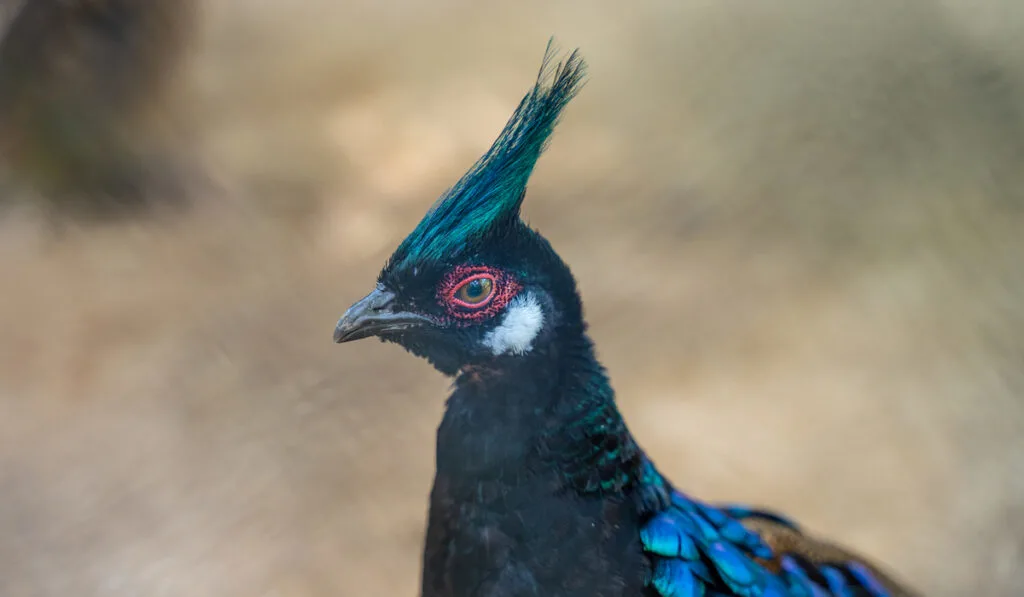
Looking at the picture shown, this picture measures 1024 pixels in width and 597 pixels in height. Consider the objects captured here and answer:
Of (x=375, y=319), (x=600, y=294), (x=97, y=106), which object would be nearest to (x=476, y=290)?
(x=375, y=319)

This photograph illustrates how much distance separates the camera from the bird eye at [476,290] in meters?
0.79

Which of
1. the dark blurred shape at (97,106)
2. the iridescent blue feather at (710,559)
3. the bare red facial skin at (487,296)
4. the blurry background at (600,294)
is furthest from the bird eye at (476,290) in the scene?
the dark blurred shape at (97,106)

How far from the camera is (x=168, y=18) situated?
73.4 inches

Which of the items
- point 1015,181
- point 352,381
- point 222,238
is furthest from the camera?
point 222,238

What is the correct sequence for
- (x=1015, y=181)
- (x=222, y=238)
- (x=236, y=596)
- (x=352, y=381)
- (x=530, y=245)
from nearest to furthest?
(x=530, y=245) → (x=236, y=596) → (x=352, y=381) → (x=1015, y=181) → (x=222, y=238)

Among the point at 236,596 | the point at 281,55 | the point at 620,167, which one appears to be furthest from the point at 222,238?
the point at 620,167

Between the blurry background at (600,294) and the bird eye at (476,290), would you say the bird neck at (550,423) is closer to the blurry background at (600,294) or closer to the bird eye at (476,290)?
the bird eye at (476,290)

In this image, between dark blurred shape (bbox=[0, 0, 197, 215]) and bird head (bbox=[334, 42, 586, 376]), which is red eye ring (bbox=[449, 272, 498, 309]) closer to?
bird head (bbox=[334, 42, 586, 376])

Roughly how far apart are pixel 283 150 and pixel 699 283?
1.07 metres

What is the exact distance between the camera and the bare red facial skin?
79cm

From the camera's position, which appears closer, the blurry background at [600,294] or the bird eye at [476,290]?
the bird eye at [476,290]

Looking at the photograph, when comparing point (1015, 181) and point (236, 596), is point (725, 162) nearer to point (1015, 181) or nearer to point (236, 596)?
point (1015, 181)

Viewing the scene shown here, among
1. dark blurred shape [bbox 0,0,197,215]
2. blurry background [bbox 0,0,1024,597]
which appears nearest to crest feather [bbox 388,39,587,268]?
blurry background [bbox 0,0,1024,597]

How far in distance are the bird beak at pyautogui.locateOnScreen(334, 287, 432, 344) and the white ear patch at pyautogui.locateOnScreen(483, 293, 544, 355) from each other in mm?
91
